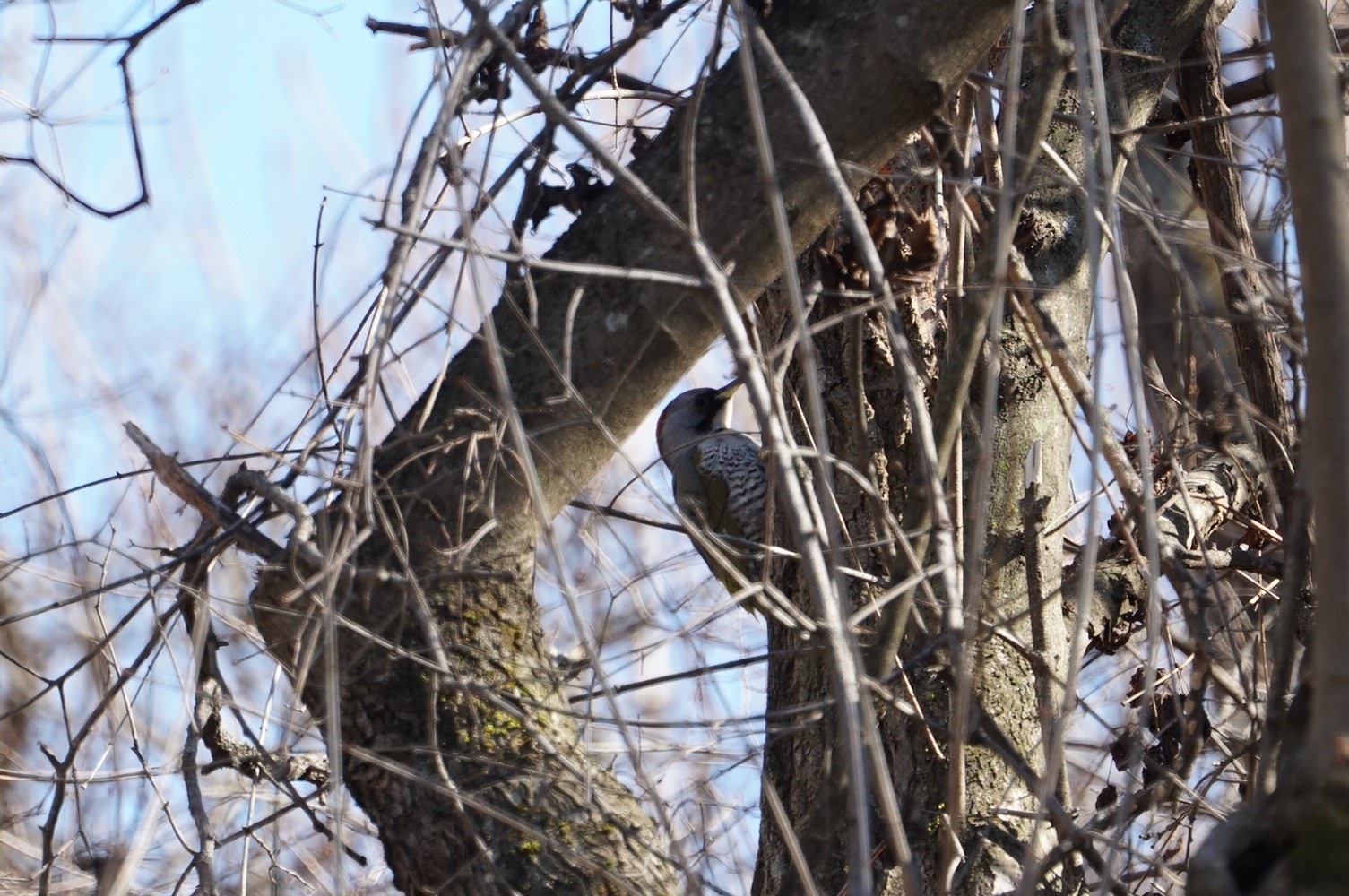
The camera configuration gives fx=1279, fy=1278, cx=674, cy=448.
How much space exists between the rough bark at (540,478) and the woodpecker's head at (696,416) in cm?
318

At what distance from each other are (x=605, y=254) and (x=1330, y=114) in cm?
130

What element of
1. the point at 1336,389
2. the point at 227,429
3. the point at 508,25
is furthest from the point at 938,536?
the point at 508,25

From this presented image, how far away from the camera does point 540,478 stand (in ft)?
8.13

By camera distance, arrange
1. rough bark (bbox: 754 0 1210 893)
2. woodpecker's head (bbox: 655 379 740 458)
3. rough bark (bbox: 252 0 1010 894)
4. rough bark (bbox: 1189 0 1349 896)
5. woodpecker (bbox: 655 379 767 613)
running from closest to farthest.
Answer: rough bark (bbox: 1189 0 1349 896) < rough bark (bbox: 252 0 1010 894) < rough bark (bbox: 754 0 1210 893) < woodpecker (bbox: 655 379 767 613) < woodpecker's head (bbox: 655 379 740 458)

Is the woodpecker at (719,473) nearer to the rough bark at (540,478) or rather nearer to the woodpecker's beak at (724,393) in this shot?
the woodpecker's beak at (724,393)

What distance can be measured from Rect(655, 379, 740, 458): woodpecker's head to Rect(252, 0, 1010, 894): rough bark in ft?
10.4

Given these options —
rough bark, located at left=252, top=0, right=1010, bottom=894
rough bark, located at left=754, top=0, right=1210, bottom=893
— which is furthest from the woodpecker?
rough bark, located at left=252, top=0, right=1010, bottom=894

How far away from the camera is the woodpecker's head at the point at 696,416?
5730 mm

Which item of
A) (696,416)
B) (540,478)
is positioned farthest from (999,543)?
(696,416)

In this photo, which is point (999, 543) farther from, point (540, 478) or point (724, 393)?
point (724, 393)

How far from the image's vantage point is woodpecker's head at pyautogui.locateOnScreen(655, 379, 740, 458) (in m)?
5.73

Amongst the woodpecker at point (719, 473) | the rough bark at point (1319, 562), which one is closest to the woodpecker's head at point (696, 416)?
the woodpecker at point (719, 473)

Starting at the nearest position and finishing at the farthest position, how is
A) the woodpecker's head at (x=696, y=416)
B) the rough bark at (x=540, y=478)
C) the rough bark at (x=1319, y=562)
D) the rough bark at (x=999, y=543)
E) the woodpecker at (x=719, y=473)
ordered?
the rough bark at (x=1319, y=562)
the rough bark at (x=540, y=478)
the rough bark at (x=999, y=543)
the woodpecker at (x=719, y=473)
the woodpecker's head at (x=696, y=416)

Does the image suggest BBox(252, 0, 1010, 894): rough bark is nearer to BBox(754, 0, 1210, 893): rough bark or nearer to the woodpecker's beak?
BBox(754, 0, 1210, 893): rough bark
